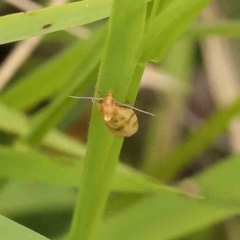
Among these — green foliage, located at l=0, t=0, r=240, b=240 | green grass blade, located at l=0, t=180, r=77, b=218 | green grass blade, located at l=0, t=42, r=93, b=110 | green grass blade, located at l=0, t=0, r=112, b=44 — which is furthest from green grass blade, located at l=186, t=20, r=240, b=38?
green grass blade, located at l=0, t=180, r=77, b=218

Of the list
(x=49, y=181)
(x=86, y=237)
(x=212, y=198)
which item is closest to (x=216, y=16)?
(x=212, y=198)

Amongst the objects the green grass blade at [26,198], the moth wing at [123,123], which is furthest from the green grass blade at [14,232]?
the green grass blade at [26,198]

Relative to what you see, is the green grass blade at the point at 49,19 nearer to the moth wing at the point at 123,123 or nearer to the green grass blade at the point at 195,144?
the moth wing at the point at 123,123

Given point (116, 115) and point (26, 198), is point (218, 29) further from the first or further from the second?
point (26, 198)

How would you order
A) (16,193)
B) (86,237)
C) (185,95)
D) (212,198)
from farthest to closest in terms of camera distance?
(185,95) → (16,193) → (212,198) → (86,237)

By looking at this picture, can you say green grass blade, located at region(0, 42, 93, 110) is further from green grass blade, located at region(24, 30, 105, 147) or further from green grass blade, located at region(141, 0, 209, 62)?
green grass blade, located at region(141, 0, 209, 62)

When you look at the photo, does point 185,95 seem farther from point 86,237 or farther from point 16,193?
point 86,237
